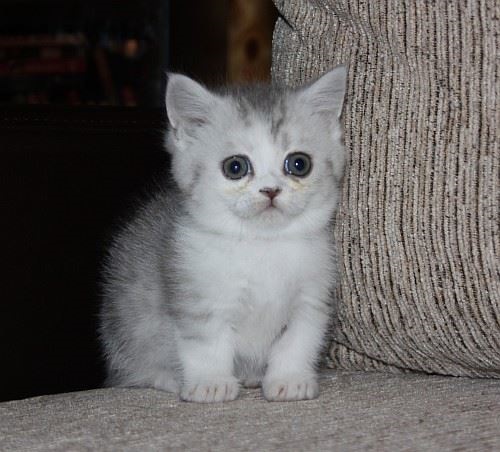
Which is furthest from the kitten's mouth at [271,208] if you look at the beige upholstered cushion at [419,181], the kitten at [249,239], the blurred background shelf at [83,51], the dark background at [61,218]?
the blurred background shelf at [83,51]

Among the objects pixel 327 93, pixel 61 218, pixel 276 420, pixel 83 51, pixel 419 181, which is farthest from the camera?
pixel 83 51

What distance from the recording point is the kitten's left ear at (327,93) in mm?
1670

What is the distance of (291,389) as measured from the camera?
1612 mm

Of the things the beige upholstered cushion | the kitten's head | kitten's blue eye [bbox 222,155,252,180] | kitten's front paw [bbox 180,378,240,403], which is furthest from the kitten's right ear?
kitten's front paw [bbox 180,378,240,403]

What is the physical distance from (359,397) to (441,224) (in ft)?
1.01

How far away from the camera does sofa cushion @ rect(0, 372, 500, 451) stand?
129 cm

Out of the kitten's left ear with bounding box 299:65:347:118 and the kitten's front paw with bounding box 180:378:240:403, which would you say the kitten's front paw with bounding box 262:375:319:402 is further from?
the kitten's left ear with bounding box 299:65:347:118

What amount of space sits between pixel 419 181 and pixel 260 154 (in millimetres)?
271

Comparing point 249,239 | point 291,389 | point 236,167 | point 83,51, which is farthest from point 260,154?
point 83,51

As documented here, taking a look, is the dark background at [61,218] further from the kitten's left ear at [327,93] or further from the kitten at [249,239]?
the kitten's left ear at [327,93]

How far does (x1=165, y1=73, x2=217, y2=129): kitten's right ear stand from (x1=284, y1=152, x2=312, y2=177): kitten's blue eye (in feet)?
0.61

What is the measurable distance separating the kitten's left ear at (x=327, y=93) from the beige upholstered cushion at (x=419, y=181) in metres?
0.02

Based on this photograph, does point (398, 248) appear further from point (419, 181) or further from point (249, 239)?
point (249, 239)

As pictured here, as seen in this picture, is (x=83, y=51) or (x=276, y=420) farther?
(x=83, y=51)
